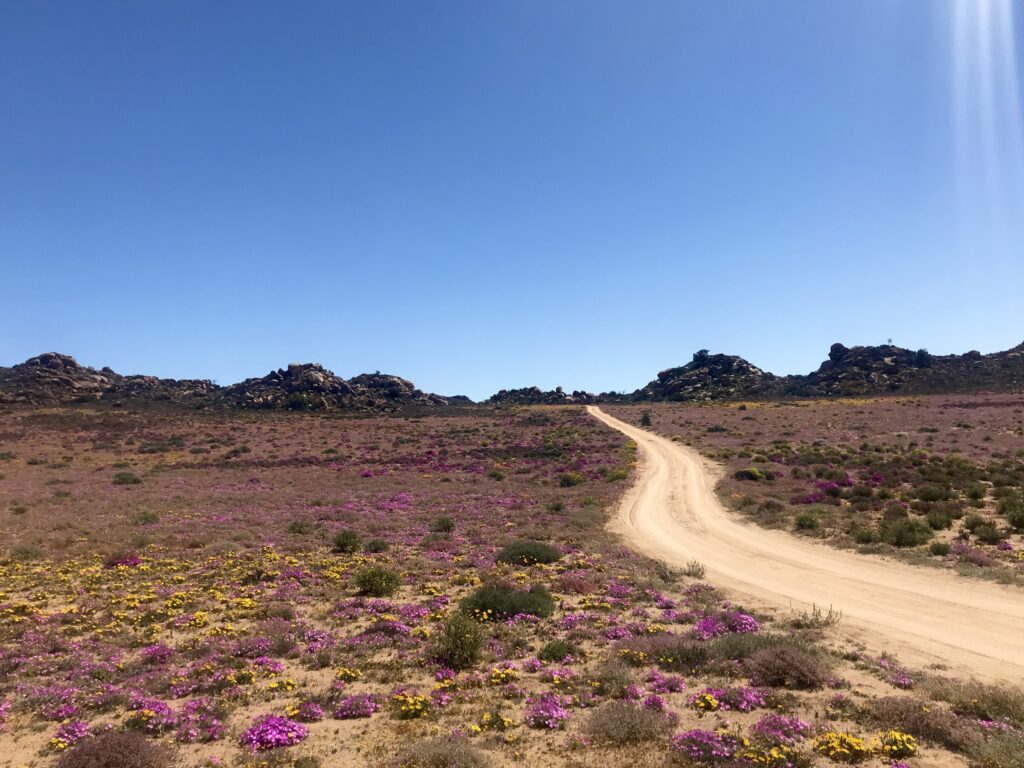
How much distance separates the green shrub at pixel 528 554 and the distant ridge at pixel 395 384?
111610mm

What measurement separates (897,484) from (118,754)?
1417 inches

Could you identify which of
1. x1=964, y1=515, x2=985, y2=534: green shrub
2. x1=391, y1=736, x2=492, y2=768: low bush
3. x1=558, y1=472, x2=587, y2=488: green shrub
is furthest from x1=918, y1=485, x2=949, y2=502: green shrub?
x1=391, y1=736, x2=492, y2=768: low bush

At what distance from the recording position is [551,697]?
30.9 feet

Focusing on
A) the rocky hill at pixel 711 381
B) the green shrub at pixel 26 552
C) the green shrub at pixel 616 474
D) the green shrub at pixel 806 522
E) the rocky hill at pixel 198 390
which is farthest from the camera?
the rocky hill at pixel 711 381

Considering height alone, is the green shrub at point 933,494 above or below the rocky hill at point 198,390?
below

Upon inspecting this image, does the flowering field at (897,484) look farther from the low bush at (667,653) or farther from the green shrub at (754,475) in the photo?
the low bush at (667,653)

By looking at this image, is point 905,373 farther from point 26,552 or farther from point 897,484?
point 26,552

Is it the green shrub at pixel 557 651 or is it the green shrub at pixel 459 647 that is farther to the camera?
the green shrub at pixel 557 651

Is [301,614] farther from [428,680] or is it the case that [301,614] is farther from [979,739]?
[979,739]

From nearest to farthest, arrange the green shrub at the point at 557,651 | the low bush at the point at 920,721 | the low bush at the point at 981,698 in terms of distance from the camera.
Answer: the low bush at the point at 920,721 → the low bush at the point at 981,698 → the green shrub at the point at 557,651

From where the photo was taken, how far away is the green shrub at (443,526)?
2498 cm

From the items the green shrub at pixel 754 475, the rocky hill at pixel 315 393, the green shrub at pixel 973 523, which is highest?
the rocky hill at pixel 315 393

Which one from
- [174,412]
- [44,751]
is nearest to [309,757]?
[44,751]

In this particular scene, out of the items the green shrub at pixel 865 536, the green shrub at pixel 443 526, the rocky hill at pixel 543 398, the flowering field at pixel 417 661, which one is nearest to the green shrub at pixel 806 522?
the green shrub at pixel 865 536
